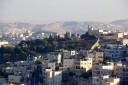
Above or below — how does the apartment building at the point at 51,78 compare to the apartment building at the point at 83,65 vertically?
below

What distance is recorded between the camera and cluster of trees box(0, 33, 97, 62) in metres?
23.1

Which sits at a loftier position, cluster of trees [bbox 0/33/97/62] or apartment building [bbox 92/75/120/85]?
cluster of trees [bbox 0/33/97/62]

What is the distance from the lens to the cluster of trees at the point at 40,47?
23078 millimetres

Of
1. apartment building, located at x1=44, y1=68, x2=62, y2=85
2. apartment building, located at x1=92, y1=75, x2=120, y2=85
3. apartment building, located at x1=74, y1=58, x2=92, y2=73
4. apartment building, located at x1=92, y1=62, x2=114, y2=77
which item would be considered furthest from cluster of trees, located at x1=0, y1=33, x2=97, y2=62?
→ apartment building, located at x1=92, y1=75, x2=120, y2=85

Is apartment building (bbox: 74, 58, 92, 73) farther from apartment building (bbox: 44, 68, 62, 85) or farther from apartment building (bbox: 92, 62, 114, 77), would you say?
apartment building (bbox: 44, 68, 62, 85)

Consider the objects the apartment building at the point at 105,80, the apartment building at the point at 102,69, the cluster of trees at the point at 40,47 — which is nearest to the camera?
the apartment building at the point at 105,80

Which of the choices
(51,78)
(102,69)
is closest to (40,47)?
(51,78)

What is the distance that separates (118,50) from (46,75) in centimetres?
367

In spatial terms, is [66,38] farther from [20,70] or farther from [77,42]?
[20,70]

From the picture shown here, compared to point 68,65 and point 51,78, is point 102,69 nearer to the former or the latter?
point 51,78

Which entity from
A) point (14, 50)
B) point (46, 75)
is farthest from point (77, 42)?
point (46, 75)

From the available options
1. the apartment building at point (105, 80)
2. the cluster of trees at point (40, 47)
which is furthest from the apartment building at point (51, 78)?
the cluster of trees at point (40, 47)

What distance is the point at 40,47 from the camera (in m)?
24.2

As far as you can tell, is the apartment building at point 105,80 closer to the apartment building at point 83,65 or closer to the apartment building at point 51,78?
the apartment building at point 51,78
